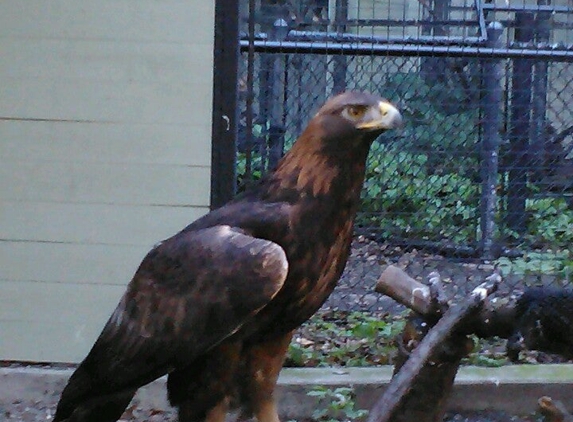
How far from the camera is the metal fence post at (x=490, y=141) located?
6422 millimetres

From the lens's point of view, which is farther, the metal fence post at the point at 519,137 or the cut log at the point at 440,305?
the metal fence post at the point at 519,137

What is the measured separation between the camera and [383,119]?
3635 millimetres

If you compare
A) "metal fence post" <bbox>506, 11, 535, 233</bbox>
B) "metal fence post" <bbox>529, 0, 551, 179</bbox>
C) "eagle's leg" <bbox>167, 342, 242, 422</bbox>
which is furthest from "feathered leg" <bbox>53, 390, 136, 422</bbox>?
"metal fence post" <bbox>529, 0, 551, 179</bbox>

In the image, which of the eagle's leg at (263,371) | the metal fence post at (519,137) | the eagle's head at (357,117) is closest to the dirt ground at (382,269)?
the metal fence post at (519,137)

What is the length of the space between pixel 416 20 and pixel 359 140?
9.97 feet

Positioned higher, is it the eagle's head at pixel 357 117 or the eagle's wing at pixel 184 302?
the eagle's head at pixel 357 117

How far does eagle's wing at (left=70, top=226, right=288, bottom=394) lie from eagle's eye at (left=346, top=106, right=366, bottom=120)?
21.0 inches

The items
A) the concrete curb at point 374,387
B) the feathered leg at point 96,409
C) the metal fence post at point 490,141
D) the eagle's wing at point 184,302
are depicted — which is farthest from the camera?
the metal fence post at point 490,141

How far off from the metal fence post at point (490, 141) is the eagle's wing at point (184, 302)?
9.76ft

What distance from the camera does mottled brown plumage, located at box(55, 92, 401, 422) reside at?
3.67 m

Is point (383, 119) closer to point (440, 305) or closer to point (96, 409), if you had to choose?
point (440, 305)

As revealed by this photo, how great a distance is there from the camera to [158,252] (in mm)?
4008

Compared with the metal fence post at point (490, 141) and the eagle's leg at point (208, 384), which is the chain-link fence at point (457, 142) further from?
the eagle's leg at point (208, 384)

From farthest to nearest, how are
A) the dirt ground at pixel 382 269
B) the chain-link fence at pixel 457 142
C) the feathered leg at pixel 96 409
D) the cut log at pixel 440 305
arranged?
the dirt ground at pixel 382 269
the chain-link fence at pixel 457 142
the feathered leg at pixel 96 409
the cut log at pixel 440 305
